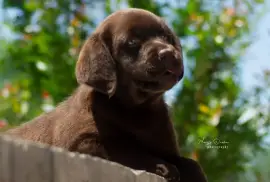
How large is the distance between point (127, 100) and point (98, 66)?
0.60 feet

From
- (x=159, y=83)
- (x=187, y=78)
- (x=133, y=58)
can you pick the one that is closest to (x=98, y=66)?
(x=133, y=58)

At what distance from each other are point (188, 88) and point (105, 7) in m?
0.88

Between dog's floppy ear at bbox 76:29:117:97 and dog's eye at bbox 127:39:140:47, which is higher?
dog's eye at bbox 127:39:140:47

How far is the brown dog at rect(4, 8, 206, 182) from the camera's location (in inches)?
89.8

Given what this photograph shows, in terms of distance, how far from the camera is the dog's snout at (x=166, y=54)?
2287mm

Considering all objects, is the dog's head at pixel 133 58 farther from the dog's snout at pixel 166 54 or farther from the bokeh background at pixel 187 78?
the bokeh background at pixel 187 78

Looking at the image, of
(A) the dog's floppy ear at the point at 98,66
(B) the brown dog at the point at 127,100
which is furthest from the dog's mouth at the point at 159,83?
(A) the dog's floppy ear at the point at 98,66

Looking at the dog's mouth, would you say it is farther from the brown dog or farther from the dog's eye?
the dog's eye

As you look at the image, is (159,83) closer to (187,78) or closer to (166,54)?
(166,54)

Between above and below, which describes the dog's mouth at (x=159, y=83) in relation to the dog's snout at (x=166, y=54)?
below

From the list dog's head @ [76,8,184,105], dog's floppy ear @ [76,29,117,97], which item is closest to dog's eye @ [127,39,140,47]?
dog's head @ [76,8,184,105]

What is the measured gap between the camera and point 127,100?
245 cm

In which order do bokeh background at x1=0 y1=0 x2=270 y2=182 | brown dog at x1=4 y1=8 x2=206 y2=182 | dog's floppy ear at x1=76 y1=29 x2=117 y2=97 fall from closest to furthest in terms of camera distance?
1. brown dog at x1=4 y1=8 x2=206 y2=182
2. dog's floppy ear at x1=76 y1=29 x2=117 y2=97
3. bokeh background at x1=0 y1=0 x2=270 y2=182

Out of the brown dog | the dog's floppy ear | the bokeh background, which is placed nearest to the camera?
the brown dog
